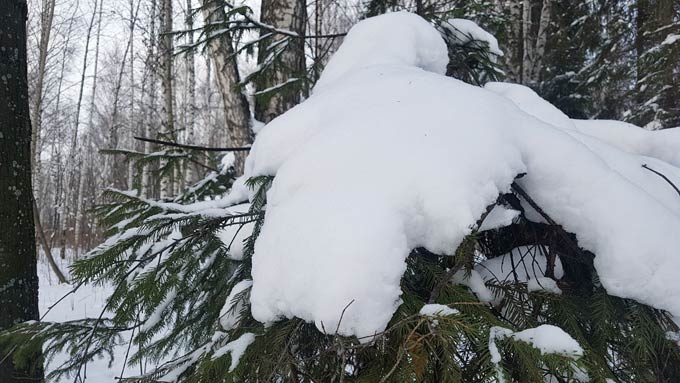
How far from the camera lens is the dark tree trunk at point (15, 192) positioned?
2236 mm

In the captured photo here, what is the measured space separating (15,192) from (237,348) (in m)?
2.07

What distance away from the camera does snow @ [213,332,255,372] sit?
3.16 feet

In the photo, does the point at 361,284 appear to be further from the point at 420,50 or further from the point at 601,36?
the point at 601,36

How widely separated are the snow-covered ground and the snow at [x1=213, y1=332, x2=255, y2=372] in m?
2.72

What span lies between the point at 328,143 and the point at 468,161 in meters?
0.33

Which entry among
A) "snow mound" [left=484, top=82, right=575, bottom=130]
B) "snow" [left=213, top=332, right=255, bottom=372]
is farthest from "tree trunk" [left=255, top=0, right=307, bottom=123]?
"snow" [left=213, top=332, right=255, bottom=372]

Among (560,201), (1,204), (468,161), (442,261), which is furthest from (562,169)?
(1,204)

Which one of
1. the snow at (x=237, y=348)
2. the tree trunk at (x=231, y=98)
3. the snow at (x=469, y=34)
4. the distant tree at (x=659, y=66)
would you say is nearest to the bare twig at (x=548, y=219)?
the snow at (x=237, y=348)

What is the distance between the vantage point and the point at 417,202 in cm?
87

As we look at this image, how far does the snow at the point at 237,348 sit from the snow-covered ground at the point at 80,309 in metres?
2.72

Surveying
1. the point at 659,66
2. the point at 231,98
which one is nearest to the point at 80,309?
the point at 231,98

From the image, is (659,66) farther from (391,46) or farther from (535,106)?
(391,46)

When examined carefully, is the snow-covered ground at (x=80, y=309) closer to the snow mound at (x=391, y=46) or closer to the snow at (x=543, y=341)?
the snow mound at (x=391, y=46)

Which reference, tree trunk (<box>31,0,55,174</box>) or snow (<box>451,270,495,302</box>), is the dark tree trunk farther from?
tree trunk (<box>31,0,55,174</box>)
